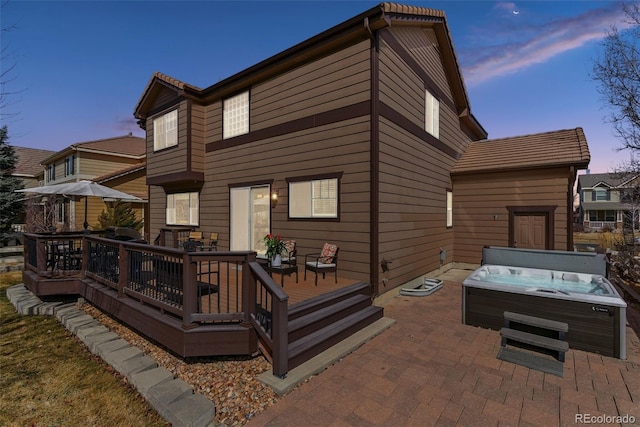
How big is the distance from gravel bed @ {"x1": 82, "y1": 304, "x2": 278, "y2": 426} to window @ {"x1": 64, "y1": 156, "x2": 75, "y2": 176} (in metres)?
19.3

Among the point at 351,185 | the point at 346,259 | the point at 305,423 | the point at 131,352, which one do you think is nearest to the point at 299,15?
the point at 351,185

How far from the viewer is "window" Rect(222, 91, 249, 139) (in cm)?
836

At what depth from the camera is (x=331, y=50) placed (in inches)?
251

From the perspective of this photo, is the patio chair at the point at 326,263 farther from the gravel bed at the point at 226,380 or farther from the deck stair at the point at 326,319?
the gravel bed at the point at 226,380

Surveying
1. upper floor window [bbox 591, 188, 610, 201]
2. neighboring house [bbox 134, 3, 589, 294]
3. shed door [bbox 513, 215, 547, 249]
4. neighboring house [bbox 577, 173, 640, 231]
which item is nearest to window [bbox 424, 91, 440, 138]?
neighboring house [bbox 134, 3, 589, 294]

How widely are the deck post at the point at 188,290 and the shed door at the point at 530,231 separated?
9.69 metres

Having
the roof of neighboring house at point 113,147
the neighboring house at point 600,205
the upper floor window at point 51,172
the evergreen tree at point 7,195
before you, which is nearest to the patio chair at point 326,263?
the roof of neighboring house at point 113,147

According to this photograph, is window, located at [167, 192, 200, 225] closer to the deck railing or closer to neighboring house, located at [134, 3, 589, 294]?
neighboring house, located at [134, 3, 589, 294]

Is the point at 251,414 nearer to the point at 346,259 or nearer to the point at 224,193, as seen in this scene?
the point at 346,259

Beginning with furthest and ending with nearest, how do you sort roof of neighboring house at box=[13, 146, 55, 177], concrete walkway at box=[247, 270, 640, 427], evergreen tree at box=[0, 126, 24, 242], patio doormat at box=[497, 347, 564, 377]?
roof of neighboring house at box=[13, 146, 55, 177] → evergreen tree at box=[0, 126, 24, 242] → patio doormat at box=[497, 347, 564, 377] → concrete walkway at box=[247, 270, 640, 427]

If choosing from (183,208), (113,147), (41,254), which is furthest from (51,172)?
(41,254)

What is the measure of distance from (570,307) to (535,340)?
834 millimetres

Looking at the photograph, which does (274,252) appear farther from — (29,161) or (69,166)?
(29,161)

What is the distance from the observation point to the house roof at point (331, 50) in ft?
18.6
